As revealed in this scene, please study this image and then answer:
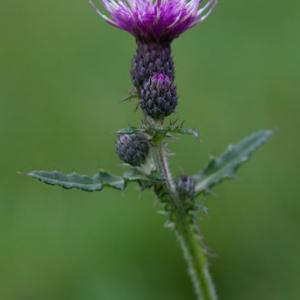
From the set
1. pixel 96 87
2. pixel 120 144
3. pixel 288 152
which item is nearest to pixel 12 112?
pixel 96 87

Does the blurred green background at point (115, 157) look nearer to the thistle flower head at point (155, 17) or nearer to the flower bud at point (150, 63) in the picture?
the flower bud at point (150, 63)

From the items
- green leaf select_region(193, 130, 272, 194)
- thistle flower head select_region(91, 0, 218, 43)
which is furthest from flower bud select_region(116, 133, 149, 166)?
thistle flower head select_region(91, 0, 218, 43)

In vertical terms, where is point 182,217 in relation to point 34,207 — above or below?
below

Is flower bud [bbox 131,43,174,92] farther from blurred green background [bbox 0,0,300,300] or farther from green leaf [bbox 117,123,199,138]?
blurred green background [bbox 0,0,300,300]

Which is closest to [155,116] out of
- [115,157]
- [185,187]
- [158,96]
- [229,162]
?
[158,96]

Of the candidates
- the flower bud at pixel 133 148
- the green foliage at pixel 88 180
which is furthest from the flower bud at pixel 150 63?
the green foliage at pixel 88 180

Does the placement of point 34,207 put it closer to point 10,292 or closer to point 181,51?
point 10,292

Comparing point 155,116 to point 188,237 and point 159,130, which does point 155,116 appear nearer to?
point 159,130
